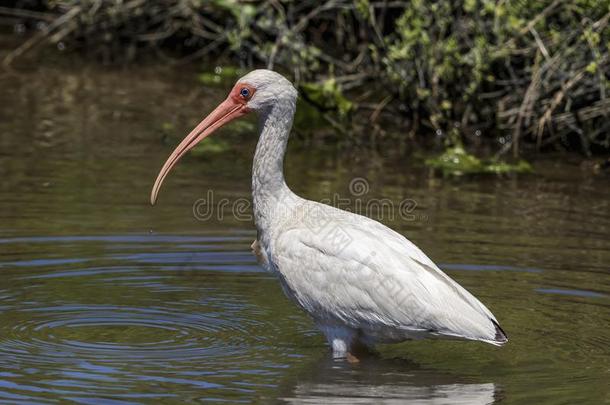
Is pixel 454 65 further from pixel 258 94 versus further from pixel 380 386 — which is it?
pixel 380 386

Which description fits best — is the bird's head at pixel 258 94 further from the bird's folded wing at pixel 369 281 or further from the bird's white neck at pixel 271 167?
the bird's folded wing at pixel 369 281

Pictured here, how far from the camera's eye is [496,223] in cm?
973

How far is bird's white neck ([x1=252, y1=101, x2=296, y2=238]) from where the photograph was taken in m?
7.23

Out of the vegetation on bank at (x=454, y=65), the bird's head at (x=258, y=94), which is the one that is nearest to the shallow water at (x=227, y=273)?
the vegetation on bank at (x=454, y=65)

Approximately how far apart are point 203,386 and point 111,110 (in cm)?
754

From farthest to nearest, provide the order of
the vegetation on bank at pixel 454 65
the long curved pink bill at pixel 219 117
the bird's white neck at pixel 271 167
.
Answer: the vegetation on bank at pixel 454 65 < the long curved pink bill at pixel 219 117 < the bird's white neck at pixel 271 167

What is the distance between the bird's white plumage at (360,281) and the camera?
6676mm

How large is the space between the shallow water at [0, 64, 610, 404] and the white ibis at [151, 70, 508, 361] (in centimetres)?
23

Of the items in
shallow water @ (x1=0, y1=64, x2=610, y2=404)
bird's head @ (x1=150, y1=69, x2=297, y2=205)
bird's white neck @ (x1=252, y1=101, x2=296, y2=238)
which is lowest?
shallow water @ (x1=0, y1=64, x2=610, y2=404)

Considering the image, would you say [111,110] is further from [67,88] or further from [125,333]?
[125,333]

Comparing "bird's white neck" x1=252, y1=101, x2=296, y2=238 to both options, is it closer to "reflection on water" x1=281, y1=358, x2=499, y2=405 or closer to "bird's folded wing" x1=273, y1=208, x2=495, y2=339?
"bird's folded wing" x1=273, y1=208, x2=495, y2=339

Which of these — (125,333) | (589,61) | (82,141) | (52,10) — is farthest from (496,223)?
(52,10)

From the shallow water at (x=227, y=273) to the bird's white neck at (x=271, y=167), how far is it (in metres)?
0.74

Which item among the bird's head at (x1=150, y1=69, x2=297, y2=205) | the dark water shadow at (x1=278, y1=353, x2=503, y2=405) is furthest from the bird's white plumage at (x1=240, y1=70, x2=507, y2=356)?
the bird's head at (x1=150, y1=69, x2=297, y2=205)
